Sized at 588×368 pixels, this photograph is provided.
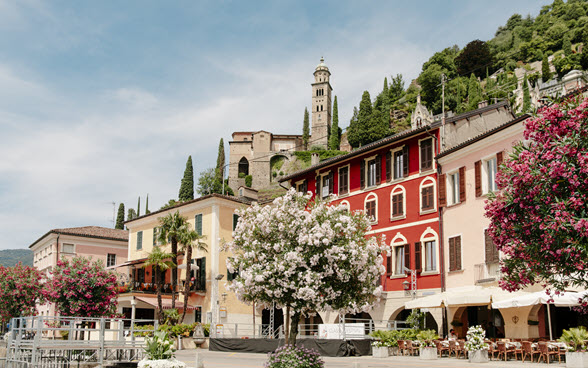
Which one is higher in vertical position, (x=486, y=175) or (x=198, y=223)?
(x=486, y=175)

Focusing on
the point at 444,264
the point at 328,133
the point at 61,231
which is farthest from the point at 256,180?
the point at 444,264

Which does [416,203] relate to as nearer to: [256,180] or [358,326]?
[358,326]

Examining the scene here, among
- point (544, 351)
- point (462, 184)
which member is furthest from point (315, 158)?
point (544, 351)

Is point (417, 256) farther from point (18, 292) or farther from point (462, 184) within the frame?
point (18, 292)

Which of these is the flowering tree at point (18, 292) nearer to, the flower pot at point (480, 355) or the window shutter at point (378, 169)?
the window shutter at point (378, 169)

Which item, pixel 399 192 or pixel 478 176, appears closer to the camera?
pixel 478 176

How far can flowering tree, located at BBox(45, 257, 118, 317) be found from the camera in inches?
1506

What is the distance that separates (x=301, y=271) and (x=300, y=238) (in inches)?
38.7

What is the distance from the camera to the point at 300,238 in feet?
53.6

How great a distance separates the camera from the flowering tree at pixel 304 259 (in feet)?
53.3

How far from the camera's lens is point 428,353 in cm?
2452

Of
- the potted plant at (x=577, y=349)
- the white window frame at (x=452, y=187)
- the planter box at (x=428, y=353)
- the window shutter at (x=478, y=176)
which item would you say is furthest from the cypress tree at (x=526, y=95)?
the potted plant at (x=577, y=349)

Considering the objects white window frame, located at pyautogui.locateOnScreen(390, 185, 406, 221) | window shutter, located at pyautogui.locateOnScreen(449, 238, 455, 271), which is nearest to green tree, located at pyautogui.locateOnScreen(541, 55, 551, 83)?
white window frame, located at pyautogui.locateOnScreen(390, 185, 406, 221)

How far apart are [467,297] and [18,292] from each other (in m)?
38.6
